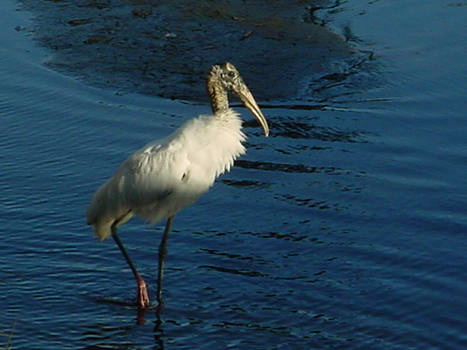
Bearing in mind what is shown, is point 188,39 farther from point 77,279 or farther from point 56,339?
point 56,339

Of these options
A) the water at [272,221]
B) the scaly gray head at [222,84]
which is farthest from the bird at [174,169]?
the water at [272,221]

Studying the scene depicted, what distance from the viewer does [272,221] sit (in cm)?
889

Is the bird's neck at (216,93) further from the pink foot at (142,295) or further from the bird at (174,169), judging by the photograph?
the pink foot at (142,295)

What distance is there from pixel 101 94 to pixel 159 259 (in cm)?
411

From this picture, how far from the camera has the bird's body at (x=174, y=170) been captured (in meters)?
7.58

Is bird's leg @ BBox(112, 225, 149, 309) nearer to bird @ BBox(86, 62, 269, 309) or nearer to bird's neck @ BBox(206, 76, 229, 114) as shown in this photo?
bird @ BBox(86, 62, 269, 309)

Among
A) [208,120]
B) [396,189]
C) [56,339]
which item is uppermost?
[208,120]

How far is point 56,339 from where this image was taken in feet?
23.5

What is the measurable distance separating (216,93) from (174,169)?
25.9 inches

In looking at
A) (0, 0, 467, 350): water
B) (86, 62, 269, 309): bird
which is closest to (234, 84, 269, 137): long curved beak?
(86, 62, 269, 309): bird

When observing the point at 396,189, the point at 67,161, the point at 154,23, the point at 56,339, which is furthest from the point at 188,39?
the point at 56,339

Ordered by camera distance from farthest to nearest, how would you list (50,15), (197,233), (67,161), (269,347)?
(50,15) < (67,161) < (197,233) < (269,347)

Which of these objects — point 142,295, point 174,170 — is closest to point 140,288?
point 142,295

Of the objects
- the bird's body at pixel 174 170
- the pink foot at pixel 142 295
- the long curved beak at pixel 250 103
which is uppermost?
the long curved beak at pixel 250 103
